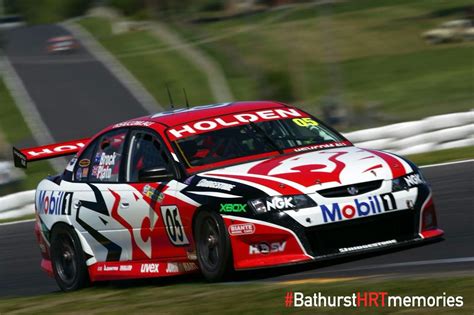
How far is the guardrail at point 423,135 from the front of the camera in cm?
1567

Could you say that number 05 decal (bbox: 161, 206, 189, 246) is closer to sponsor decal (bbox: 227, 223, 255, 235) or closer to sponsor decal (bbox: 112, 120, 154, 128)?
sponsor decal (bbox: 227, 223, 255, 235)

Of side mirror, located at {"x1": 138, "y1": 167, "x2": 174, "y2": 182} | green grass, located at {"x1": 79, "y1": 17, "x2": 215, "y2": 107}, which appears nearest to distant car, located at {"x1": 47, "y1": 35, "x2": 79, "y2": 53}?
green grass, located at {"x1": 79, "y1": 17, "x2": 215, "y2": 107}

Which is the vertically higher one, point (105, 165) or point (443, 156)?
point (105, 165)

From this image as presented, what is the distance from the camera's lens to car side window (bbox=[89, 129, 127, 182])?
873cm

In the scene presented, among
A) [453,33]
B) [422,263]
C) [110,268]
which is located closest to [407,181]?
[422,263]

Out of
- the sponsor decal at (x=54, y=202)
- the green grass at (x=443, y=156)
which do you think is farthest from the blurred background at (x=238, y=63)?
the sponsor decal at (x=54, y=202)

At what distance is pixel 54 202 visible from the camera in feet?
30.5

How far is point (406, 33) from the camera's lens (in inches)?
1871

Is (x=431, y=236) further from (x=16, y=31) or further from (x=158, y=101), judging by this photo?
(x=16, y=31)

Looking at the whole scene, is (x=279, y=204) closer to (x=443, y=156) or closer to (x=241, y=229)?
(x=241, y=229)

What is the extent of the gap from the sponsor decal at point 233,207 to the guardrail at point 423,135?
871 cm

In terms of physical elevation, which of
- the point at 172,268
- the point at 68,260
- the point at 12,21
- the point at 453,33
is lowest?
the point at 12,21

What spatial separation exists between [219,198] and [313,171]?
680mm

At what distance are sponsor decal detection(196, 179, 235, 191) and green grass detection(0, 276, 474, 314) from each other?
66cm
